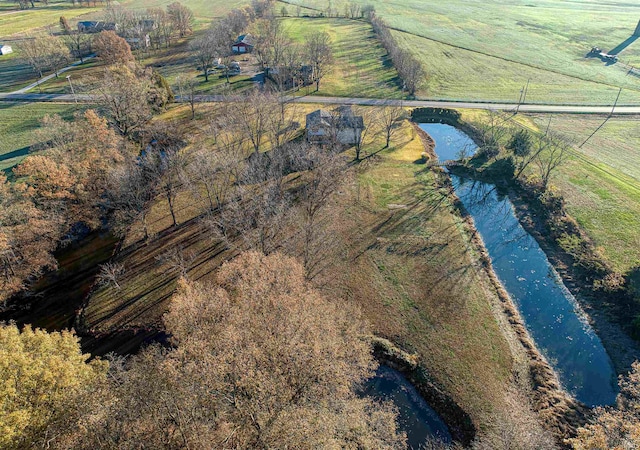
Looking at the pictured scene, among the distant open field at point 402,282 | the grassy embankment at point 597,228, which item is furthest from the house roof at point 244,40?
the grassy embankment at point 597,228

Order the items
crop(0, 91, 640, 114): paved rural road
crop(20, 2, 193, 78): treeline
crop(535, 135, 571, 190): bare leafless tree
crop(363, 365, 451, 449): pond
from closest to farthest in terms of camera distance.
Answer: crop(363, 365, 451, 449): pond
crop(535, 135, 571, 190): bare leafless tree
crop(0, 91, 640, 114): paved rural road
crop(20, 2, 193, 78): treeline

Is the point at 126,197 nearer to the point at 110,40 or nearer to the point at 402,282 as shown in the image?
the point at 402,282

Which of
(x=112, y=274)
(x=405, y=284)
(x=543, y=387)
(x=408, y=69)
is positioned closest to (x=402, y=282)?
(x=405, y=284)

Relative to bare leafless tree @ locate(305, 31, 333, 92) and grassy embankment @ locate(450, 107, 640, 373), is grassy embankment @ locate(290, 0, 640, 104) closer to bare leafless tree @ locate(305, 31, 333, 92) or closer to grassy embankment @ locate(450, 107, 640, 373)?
bare leafless tree @ locate(305, 31, 333, 92)

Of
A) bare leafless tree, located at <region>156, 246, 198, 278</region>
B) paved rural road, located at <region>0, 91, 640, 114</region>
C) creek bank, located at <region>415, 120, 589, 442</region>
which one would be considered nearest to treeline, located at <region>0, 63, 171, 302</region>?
bare leafless tree, located at <region>156, 246, 198, 278</region>

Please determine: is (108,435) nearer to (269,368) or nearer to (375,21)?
(269,368)

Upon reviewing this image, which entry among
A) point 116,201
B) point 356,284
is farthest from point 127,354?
point 356,284
